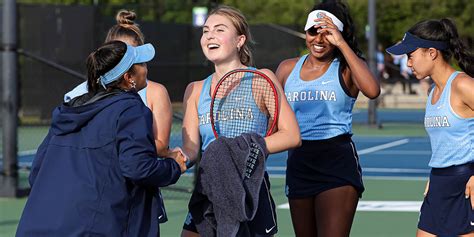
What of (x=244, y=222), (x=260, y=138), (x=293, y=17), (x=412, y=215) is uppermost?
(x=260, y=138)

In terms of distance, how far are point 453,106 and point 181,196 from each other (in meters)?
6.90

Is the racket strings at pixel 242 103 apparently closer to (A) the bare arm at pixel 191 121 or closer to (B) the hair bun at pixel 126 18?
(A) the bare arm at pixel 191 121

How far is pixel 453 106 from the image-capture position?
21.6 feet

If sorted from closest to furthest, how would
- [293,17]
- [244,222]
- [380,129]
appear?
1. [244,222]
2. [380,129]
3. [293,17]

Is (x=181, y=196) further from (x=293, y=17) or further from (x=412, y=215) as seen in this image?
(x=293, y=17)

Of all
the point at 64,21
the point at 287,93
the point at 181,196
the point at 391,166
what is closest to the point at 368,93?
the point at 287,93

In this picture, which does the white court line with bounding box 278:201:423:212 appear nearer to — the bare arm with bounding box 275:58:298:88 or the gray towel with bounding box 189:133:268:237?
the bare arm with bounding box 275:58:298:88

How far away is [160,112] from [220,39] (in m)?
0.64

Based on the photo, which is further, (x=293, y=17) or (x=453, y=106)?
(x=293, y=17)

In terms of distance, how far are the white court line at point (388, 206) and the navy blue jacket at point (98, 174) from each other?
7027 millimetres

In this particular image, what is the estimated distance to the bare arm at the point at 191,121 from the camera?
5793mm

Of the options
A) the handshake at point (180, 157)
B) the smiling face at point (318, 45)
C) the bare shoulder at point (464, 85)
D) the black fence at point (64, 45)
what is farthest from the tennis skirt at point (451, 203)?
the black fence at point (64, 45)

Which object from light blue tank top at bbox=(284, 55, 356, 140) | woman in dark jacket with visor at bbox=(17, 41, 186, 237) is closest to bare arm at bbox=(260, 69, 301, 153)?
woman in dark jacket with visor at bbox=(17, 41, 186, 237)

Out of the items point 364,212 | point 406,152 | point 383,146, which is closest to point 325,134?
point 364,212
